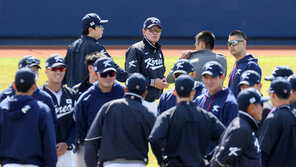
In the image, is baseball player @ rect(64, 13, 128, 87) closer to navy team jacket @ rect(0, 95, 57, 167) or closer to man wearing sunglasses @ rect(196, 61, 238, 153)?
man wearing sunglasses @ rect(196, 61, 238, 153)

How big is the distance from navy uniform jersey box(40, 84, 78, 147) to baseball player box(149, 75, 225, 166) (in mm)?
1629

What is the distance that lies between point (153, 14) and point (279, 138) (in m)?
22.9

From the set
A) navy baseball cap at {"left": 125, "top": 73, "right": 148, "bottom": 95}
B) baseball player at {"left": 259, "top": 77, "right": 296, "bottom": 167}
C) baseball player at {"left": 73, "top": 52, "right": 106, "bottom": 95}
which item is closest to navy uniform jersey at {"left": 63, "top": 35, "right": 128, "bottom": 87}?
baseball player at {"left": 73, "top": 52, "right": 106, "bottom": 95}

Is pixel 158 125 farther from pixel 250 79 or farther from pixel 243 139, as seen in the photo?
pixel 250 79

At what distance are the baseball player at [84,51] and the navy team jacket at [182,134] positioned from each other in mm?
2602

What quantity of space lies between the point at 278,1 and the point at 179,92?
78.7 feet

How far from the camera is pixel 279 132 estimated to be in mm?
5211

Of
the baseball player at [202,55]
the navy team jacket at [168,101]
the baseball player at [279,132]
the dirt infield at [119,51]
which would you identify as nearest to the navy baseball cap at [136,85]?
the navy team jacket at [168,101]

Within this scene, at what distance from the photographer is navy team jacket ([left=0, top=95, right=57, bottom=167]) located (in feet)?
16.6

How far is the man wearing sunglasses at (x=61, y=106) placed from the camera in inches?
245

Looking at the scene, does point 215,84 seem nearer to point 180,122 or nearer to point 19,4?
point 180,122

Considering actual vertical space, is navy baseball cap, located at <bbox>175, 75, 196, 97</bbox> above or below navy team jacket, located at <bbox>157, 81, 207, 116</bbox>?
above

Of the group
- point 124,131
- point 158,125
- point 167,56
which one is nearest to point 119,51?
point 167,56

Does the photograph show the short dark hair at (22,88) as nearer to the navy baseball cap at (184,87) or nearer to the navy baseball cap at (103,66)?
the navy baseball cap at (103,66)
